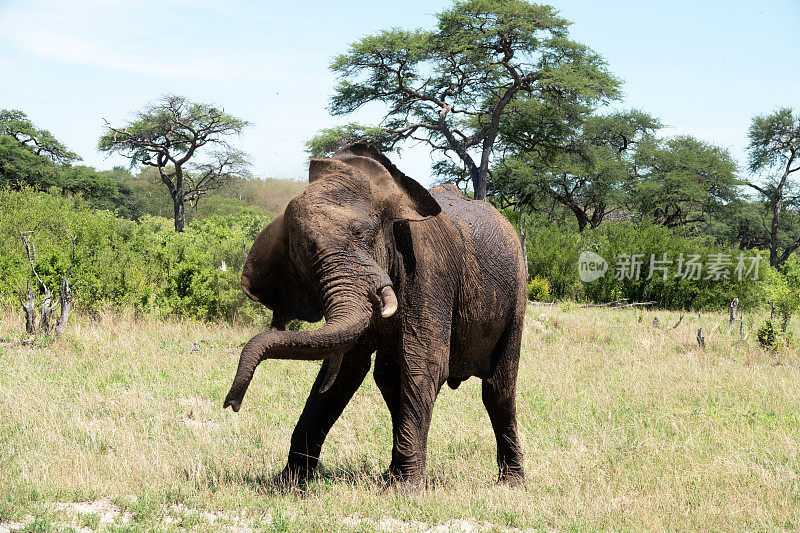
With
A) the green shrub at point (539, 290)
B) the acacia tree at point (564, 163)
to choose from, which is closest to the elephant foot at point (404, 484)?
the green shrub at point (539, 290)

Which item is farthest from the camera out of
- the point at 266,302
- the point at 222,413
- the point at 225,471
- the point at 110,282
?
the point at 110,282

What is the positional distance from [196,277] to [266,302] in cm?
913

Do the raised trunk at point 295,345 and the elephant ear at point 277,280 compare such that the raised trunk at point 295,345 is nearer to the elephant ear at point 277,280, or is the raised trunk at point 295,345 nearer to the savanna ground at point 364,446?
the elephant ear at point 277,280

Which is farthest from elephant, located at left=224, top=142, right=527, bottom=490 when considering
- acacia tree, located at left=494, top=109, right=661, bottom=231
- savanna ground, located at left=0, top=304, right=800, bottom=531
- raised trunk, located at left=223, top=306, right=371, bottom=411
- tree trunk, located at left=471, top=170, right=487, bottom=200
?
acacia tree, located at left=494, top=109, right=661, bottom=231

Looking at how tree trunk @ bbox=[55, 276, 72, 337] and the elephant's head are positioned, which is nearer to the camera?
the elephant's head

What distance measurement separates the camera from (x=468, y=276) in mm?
4957

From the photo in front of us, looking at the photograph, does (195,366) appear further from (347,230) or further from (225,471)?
(347,230)

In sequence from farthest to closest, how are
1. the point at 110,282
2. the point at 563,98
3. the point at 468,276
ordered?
the point at 563,98, the point at 110,282, the point at 468,276

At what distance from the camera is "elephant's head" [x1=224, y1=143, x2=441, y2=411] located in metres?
3.61

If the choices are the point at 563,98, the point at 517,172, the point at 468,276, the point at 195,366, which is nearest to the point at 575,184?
the point at 517,172

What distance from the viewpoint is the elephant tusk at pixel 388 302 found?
12.3 feet

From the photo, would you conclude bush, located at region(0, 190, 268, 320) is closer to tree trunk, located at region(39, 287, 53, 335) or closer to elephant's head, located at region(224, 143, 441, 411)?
tree trunk, located at region(39, 287, 53, 335)

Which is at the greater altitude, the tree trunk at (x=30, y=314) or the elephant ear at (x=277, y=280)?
the elephant ear at (x=277, y=280)

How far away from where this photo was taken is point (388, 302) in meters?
3.83
